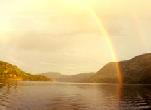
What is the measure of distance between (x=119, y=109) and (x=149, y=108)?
10.9 m

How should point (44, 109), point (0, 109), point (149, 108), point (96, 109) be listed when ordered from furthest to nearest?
point (149, 108) → point (96, 109) → point (44, 109) → point (0, 109)

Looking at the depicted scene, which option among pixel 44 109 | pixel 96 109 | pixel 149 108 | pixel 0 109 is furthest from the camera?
pixel 149 108

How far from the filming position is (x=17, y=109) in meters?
69.2

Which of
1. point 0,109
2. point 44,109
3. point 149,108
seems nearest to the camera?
point 0,109

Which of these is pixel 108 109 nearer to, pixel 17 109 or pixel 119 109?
pixel 119 109

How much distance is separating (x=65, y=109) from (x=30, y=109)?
9928 millimetres

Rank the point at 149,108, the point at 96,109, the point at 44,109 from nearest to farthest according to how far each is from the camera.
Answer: the point at 44,109 < the point at 96,109 < the point at 149,108

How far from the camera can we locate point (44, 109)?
7300 centimetres

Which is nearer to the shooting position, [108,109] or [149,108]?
[108,109]

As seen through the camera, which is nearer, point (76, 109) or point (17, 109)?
point (17, 109)

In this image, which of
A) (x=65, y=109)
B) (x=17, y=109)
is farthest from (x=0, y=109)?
(x=65, y=109)

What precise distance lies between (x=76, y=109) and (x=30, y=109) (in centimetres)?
1285

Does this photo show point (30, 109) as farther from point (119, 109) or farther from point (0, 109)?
point (119, 109)

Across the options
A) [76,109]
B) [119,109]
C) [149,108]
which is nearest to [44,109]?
[76,109]
